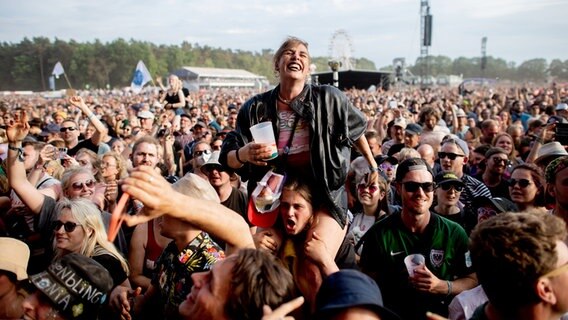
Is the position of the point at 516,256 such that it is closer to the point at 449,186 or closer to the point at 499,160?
the point at 449,186

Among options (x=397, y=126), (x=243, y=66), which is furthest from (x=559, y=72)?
(x=397, y=126)

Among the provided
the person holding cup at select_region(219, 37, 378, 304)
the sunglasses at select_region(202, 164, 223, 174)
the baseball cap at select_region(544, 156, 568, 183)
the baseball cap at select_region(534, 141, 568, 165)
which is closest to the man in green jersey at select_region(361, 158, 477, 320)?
the person holding cup at select_region(219, 37, 378, 304)

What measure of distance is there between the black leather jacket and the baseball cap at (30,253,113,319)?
1.02 meters

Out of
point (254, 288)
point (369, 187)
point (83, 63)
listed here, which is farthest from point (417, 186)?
point (83, 63)

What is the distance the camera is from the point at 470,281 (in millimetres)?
2928

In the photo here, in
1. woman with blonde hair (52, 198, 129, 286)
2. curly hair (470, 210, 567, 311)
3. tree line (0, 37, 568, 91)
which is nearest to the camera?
curly hair (470, 210, 567, 311)

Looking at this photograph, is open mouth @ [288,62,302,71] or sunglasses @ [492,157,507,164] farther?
sunglasses @ [492,157,507,164]

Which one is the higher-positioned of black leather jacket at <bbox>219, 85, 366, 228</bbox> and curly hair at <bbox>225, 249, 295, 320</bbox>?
black leather jacket at <bbox>219, 85, 366, 228</bbox>

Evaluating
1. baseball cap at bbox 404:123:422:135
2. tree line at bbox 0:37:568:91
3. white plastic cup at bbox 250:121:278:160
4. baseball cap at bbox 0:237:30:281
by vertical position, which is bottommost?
baseball cap at bbox 0:237:30:281

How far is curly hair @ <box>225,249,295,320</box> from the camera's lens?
1690mm

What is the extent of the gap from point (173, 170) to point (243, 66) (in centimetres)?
11662

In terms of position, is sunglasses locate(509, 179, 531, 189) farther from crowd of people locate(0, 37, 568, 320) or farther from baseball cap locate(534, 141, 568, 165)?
baseball cap locate(534, 141, 568, 165)

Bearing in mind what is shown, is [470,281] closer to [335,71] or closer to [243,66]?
[335,71]

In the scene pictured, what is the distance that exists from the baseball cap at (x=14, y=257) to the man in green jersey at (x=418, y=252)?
218 cm
